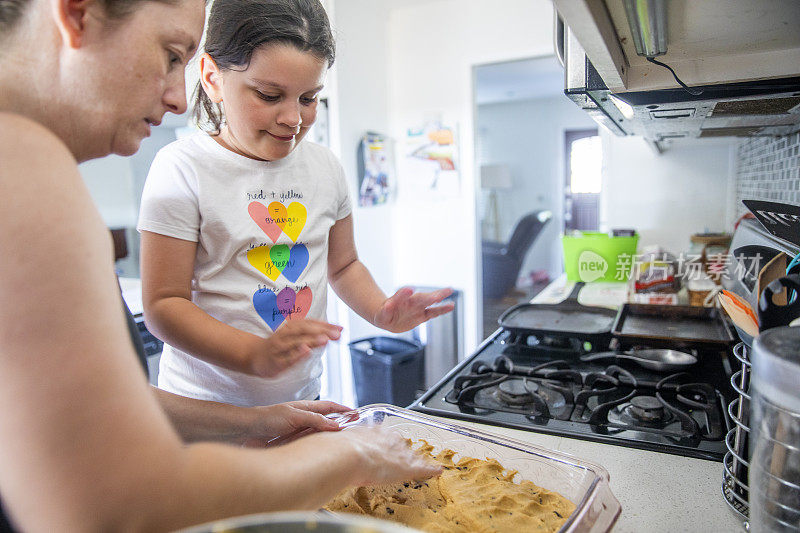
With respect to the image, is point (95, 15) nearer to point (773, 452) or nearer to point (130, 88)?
point (130, 88)

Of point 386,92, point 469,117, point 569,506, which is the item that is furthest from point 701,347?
point 386,92

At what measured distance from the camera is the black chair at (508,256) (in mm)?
6223

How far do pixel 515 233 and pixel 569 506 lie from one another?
5640mm

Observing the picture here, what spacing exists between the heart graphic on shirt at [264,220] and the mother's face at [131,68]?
472mm

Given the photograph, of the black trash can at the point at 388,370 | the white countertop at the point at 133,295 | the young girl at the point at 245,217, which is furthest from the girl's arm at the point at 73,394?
the black trash can at the point at 388,370

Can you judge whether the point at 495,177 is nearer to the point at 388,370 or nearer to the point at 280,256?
the point at 388,370

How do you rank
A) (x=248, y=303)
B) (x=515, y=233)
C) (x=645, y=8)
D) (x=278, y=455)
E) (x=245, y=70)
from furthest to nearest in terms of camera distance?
(x=515, y=233) → (x=248, y=303) → (x=245, y=70) → (x=645, y=8) → (x=278, y=455)

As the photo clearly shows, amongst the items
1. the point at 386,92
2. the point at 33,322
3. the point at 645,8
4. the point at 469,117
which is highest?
the point at 386,92

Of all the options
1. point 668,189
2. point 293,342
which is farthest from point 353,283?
point 668,189

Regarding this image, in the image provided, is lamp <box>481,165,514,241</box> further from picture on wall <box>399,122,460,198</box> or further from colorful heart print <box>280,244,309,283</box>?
colorful heart print <box>280,244,309,283</box>

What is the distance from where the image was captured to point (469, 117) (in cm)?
346

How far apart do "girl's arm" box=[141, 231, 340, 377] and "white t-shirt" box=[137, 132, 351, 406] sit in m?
0.03

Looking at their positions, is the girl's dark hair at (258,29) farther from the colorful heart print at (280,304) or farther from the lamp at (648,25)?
the lamp at (648,25)

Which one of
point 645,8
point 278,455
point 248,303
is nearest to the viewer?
point 278,455
